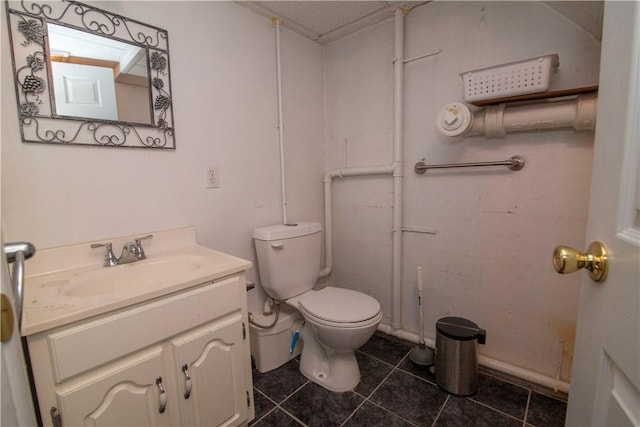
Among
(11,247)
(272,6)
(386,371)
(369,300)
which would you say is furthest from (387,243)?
(11,247)

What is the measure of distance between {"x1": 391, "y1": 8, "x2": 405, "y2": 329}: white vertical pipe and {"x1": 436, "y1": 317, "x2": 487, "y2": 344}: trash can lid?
38 cm

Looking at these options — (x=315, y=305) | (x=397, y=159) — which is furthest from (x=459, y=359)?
(x=397, y=159)

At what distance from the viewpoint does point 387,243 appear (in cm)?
197

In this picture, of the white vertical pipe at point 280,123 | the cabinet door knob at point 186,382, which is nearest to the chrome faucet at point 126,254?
the cabinet door knob at point 186,382

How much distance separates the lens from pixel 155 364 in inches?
37.9

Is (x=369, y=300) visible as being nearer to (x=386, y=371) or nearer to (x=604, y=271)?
(x=386, y=371)

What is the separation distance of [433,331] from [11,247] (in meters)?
1.94

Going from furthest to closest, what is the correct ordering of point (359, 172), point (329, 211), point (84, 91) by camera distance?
point (329, 211) < point (359, 172) < point (84, 91)

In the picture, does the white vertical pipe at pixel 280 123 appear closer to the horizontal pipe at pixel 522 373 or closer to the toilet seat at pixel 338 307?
the toilet seat at pixel 338 307

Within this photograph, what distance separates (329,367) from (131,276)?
1.07 m

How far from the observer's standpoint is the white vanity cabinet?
31.0 inches

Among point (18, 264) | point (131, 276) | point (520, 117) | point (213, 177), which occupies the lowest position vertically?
point (131, 276)

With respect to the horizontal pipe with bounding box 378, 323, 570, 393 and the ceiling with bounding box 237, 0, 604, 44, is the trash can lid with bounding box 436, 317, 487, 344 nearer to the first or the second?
the horizontal pipe with bounding box 378, 323, 570, 393

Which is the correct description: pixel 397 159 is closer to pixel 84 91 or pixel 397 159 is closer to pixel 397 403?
pixel 397 403
